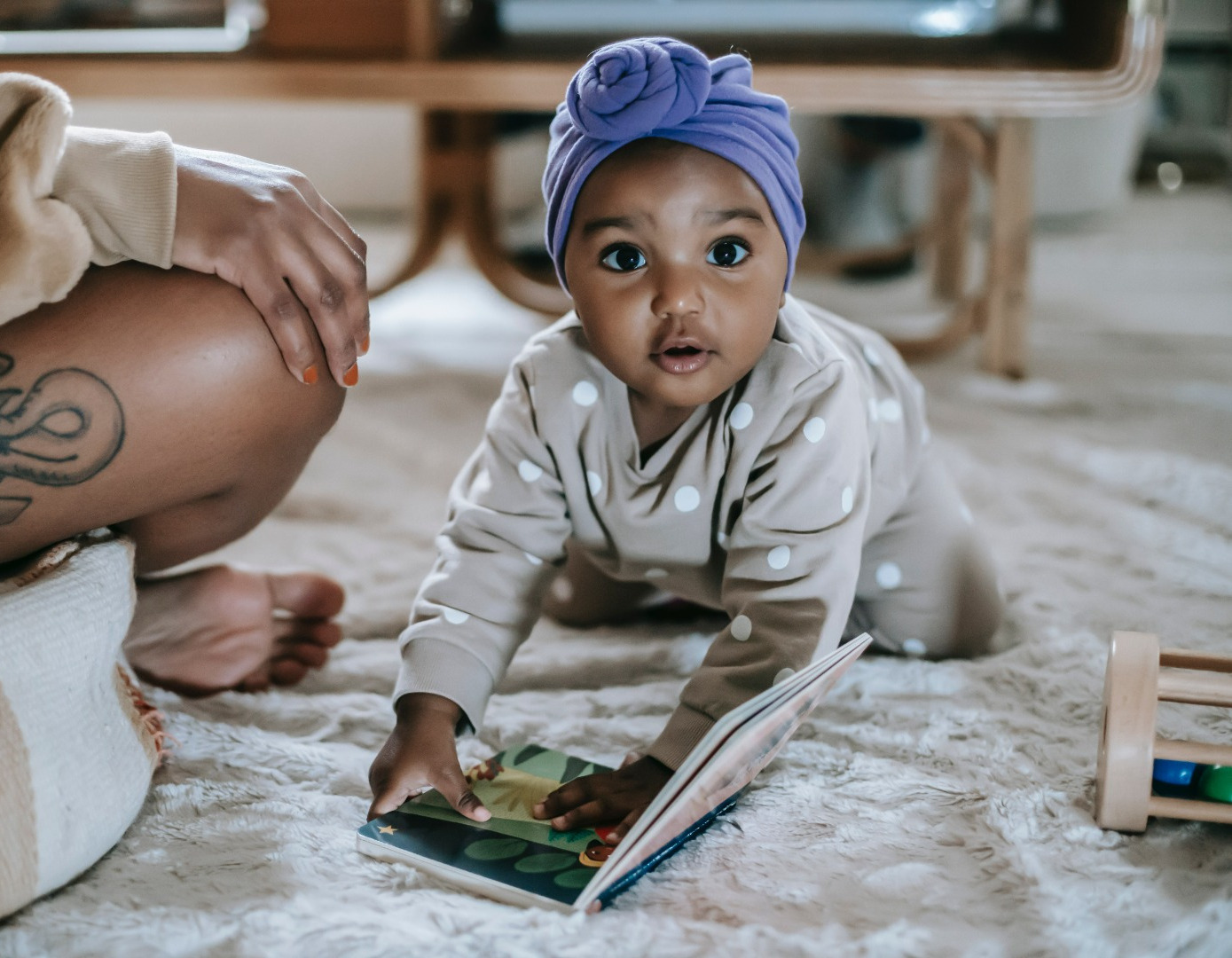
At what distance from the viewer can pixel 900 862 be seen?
2.19 feet

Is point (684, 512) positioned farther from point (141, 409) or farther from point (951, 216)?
point (951, 216)

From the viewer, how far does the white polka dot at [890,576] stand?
0.91m

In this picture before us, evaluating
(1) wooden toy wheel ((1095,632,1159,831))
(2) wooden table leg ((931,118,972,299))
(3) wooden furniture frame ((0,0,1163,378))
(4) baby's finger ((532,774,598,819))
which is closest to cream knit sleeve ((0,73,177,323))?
(4) baby's finger ((532,774,598,819))

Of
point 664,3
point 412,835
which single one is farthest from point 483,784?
point 664,3

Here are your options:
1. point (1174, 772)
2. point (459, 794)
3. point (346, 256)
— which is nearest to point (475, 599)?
point (459, 794)

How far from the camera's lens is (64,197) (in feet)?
2.18

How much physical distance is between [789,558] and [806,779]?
14cm

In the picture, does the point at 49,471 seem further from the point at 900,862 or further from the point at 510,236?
the point at 510,236

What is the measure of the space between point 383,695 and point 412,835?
216 mm

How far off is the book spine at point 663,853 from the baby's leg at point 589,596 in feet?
0.91

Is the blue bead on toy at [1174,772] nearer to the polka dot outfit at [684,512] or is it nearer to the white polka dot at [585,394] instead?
the polka dot outfit at [684,512]

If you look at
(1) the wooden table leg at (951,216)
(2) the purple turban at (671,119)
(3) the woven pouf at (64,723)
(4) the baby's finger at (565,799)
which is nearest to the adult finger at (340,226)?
(2) the purple turban at (671,119)

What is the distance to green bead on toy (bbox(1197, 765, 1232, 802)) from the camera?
0.68 m

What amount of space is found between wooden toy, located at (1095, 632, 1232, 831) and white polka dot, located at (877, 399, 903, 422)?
9.6 inches
